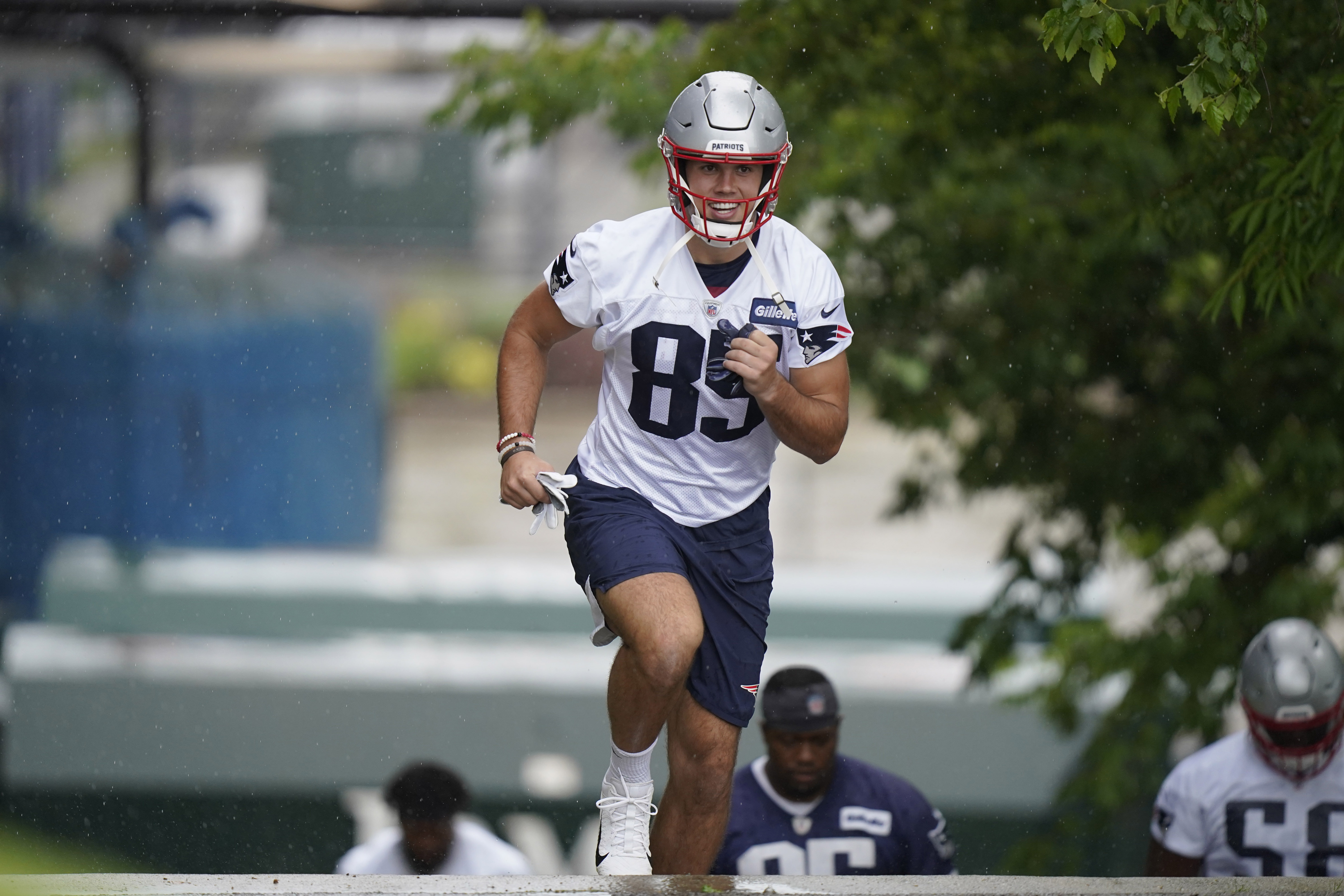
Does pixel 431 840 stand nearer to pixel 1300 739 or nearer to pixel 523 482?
pixel 523 482

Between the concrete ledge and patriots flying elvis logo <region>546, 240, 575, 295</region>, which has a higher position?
patriots flying elvis logo <region>546, 240, 575, 295</region>

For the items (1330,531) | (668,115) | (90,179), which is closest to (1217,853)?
(1330,531)

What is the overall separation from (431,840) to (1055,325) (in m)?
3.53

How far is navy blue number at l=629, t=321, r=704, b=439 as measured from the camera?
3.77 meters

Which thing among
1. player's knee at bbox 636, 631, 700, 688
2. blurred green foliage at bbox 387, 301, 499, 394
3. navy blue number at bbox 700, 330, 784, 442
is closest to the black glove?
navy blue number at bbox 700, 330, 784, 442

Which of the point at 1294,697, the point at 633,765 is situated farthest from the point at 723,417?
the point at 1294,697

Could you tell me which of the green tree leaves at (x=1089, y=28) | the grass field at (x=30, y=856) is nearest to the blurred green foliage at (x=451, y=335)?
the green tree leaves at (x=1089, y=28)

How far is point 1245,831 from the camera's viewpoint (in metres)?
5.35

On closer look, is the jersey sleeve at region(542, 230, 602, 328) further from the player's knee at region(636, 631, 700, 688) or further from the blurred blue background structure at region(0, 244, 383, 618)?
the blurred blue background structure at region(0, 244, 383, 618)

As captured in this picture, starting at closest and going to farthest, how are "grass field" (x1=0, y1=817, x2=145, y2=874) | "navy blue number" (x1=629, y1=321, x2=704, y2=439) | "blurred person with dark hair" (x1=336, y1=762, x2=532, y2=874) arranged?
"grass field" (x1=0, y1=817, x2=145, y2=874) → "navy blue number" (x1=629, y1=321, x2=704, y2=439) → "blurred person with dark hair" (x1=336, y1=762, x2=532, y2=874)

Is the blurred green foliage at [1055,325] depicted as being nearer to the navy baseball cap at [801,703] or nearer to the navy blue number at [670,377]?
the navy baseball cap at [801,703]

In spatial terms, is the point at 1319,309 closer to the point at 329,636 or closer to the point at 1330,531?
the point at 1330,531

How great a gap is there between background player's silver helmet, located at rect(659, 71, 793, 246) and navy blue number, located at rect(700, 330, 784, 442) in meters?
0.25

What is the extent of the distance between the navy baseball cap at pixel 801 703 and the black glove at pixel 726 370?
75.8 inches
